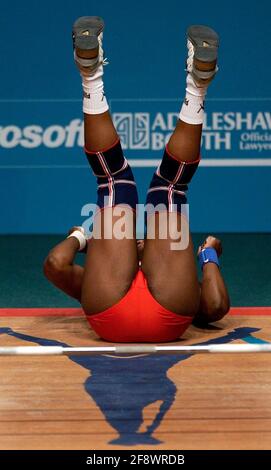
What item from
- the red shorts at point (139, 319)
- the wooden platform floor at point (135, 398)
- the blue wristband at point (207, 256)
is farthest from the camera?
the blue wristband at point (207, 256)

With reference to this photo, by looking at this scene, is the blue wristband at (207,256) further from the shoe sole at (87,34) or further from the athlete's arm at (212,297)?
the shoe sole at (87,34)

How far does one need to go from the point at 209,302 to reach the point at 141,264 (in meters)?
0.33

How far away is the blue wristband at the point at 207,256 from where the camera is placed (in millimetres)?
3412

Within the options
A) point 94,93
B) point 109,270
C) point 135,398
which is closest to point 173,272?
point 109,270

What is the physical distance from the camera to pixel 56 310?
12.8ft

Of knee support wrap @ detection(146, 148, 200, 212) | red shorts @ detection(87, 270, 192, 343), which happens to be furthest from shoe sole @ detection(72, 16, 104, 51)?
red shorts @ detection(87, 270, 192, 343)

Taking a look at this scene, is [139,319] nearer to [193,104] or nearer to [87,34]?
[193,104]

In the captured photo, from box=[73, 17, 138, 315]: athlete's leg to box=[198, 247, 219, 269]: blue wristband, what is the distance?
0.44m

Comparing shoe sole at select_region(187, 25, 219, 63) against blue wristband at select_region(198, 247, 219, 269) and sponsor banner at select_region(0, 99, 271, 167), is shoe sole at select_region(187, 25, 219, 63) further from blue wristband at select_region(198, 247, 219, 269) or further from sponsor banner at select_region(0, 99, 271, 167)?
sponsor banner at select_region(0, 99, 271, 167)

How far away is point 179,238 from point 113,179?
342 millimetres

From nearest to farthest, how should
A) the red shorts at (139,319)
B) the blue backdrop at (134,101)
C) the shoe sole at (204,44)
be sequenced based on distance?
the shoe sole at (204,44)
the red shorts at (139,319)
the blue backdrop at (134,101)

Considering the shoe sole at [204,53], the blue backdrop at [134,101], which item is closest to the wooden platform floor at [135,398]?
the shoe sole at [204,53]

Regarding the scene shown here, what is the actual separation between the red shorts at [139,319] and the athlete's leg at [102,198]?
30 mm

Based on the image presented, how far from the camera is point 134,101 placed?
680cm
